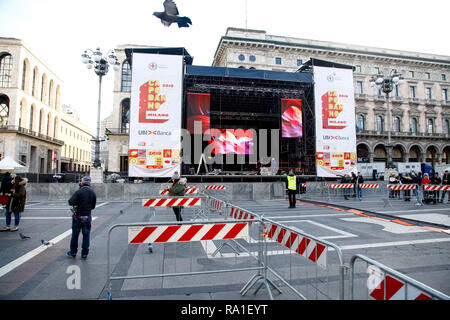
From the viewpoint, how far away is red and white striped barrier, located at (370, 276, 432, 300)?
181cm

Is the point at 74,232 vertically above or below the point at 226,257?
above

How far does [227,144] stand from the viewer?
2725 centimetres

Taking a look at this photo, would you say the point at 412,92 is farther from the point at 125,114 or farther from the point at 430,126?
the point at 125,114

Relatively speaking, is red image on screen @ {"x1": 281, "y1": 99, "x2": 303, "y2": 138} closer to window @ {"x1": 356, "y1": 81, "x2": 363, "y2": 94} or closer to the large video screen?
the large video screen

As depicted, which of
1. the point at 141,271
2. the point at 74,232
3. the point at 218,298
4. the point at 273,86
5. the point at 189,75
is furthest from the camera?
the point at 273,86

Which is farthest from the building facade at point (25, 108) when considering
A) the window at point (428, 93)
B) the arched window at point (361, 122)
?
the window at point (428, 93)

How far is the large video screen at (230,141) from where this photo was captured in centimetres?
2710

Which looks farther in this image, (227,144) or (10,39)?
(10,39)

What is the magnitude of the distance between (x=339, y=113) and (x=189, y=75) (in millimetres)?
14427

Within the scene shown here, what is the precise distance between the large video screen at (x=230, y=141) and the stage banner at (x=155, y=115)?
6995 millimetres

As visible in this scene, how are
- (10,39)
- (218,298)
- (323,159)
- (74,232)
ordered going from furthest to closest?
1. (10,39)
2. (323,159)
3. (74,232)
4. (218,298)
